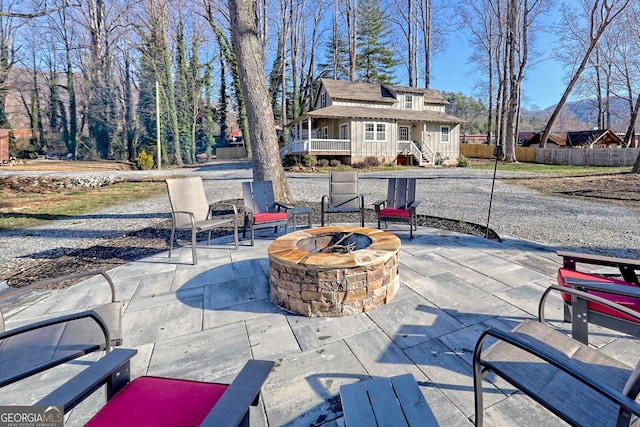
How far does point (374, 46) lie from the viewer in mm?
30250

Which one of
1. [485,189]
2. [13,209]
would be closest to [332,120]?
[485,189]

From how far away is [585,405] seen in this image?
1.21 meters

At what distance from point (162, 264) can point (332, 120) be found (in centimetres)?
1997

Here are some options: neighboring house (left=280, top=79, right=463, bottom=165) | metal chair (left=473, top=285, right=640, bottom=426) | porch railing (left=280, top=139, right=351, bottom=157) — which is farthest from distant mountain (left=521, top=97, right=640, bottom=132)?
metal chair (left=473, top=285, right=640, bottom=426)

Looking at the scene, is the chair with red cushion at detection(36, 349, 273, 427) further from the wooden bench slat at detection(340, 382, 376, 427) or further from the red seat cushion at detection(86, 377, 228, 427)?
the wooden bench slat at detection(340, 382, 376, 427)

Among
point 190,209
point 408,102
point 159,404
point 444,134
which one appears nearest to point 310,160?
point 408,102

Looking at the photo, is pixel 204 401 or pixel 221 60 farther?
pixel 221 60

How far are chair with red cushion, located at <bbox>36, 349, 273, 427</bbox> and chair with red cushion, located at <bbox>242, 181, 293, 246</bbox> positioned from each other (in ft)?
10.3

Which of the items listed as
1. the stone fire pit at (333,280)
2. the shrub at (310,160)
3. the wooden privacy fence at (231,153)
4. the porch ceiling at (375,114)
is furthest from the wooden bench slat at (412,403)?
the wooden privacy fence at (231,153)

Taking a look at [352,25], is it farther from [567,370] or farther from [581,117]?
[581,117]

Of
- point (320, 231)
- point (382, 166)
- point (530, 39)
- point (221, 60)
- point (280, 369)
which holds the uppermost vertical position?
point (221, 60)

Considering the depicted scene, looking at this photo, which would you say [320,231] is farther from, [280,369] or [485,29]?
[485,29]

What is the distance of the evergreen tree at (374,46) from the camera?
29.3 meters

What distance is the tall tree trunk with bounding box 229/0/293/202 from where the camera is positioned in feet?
21.4
